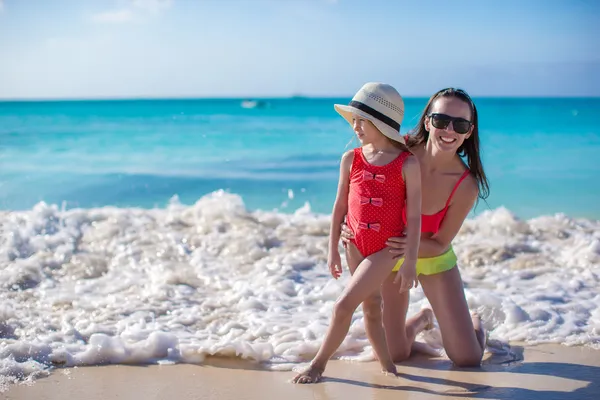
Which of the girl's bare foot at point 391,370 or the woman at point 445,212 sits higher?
the woman at point 445,212

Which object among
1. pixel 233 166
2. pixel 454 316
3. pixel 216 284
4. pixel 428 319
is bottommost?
pixel 216 284

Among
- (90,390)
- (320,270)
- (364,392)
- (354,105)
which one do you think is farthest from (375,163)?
(320,270)

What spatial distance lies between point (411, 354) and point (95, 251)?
3.82m

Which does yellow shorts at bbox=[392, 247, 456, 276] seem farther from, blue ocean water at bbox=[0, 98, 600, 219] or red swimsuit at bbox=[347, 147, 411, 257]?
blue ocean water at bbox=[0, 98, 600, 219]

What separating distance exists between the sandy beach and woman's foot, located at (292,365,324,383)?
0.04m

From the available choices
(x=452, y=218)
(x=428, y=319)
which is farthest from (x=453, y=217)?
(x=428, y=319)

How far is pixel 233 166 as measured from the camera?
17.4 m

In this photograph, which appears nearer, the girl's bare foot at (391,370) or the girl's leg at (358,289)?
the girl's leg at (358,289)

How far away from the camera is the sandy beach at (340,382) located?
3.69 metres

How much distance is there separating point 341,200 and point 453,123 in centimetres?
76

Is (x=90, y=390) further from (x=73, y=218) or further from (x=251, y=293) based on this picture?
(x=73, y=218)

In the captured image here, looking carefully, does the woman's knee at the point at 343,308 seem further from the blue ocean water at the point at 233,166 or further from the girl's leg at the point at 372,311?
the blue ocean water at the point at 233,166

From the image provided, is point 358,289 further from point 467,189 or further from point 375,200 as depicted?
point 467,189

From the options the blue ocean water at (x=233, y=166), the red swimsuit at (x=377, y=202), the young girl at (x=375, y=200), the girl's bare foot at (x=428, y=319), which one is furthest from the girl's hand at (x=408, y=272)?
the blue ocean water at (x=233, y=166)
